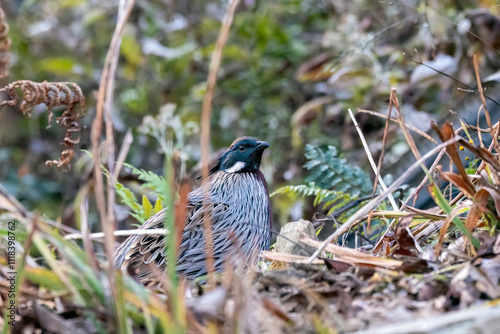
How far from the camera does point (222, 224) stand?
281cm

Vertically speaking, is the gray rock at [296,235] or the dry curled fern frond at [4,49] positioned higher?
the dry curled fern frond at [4,49]

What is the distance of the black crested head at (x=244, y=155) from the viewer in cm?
317

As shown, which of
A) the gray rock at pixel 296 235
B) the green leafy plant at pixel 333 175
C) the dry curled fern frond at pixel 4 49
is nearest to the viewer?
the gray rock at pixel 296 235

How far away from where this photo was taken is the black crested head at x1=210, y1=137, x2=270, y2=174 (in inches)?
125

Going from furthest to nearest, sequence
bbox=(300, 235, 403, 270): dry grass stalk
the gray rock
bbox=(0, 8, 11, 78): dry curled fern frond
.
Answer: bbox=(0, 8, 11, 78): dry curled fern frond < the gray rock < bbox=(300, 235, 403, 270): dry grass stalk

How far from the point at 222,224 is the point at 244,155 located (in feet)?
1.67

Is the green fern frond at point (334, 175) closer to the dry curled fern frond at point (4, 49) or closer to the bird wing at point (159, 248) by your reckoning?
the bird wing at point (159, 248)

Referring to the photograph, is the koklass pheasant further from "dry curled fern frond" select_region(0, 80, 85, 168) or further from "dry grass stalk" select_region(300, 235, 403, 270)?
"dry grass stalk" select_region(300, 235, 403, 270)

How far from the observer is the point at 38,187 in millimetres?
5531

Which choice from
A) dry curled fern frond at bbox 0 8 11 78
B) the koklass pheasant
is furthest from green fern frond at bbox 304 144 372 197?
dry curled fern frond at bbox 0 8 11 78

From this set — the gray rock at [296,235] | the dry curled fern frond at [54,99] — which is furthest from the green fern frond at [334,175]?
the dry curled fern frond at [54,99]

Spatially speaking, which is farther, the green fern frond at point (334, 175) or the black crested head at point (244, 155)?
the black crested head at point (244, 155)

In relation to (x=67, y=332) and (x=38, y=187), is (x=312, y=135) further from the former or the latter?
(x=67, y=332)

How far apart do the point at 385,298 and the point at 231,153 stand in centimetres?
192
